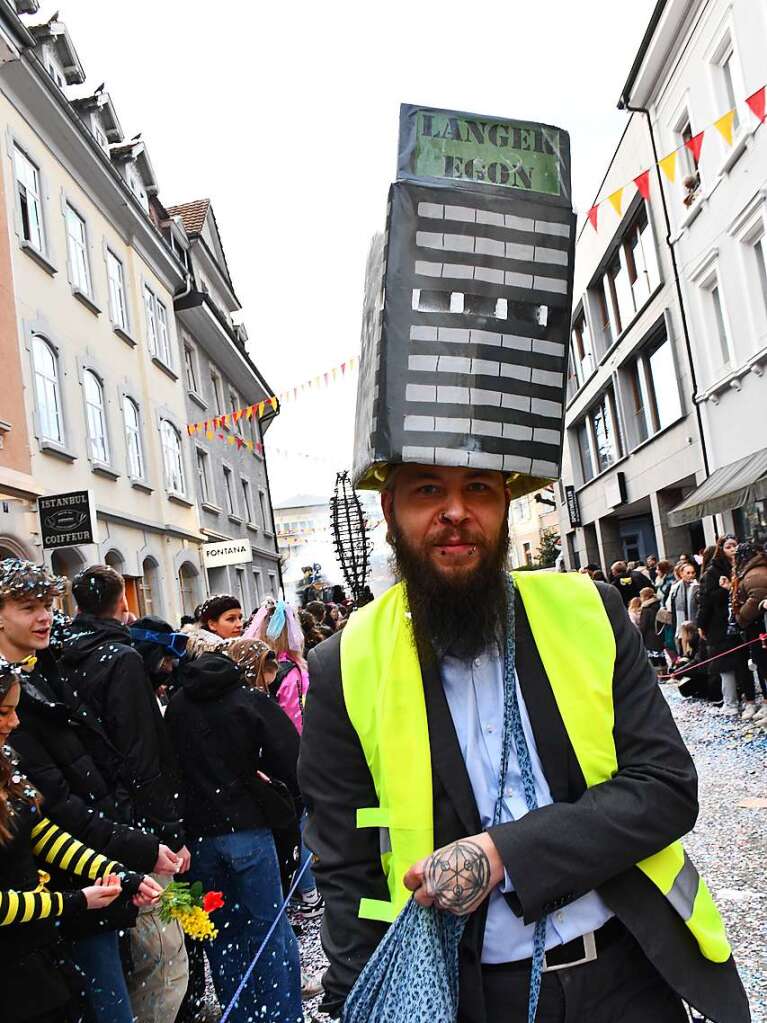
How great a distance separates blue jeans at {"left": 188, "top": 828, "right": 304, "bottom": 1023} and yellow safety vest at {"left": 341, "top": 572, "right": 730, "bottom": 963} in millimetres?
2692

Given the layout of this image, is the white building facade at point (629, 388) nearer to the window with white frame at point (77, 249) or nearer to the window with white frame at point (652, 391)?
the window with white frame at point (652, 391)

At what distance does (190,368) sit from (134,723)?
20602 mm

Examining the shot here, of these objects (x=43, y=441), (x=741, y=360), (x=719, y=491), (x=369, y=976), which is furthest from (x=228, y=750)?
(x=741, y=360)

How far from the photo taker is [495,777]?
1736mm

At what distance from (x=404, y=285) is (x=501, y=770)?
933 mm

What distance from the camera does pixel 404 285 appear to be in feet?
5.94

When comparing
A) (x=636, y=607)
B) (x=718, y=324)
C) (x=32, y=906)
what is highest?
(x=718, y=324)

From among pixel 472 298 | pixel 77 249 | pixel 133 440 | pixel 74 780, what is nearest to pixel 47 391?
pixel 77 249

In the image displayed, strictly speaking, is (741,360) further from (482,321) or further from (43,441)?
(482,321)

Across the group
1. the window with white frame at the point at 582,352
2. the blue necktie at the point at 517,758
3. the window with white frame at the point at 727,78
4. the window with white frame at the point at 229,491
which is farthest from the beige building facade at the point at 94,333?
the window with white frame at the point at 582,352

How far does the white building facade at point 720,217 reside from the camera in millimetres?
13641

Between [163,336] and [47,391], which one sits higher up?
[163,336]

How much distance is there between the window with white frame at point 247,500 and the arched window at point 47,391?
1390cm

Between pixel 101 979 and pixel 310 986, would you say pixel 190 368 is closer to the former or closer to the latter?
pixel 310 986
